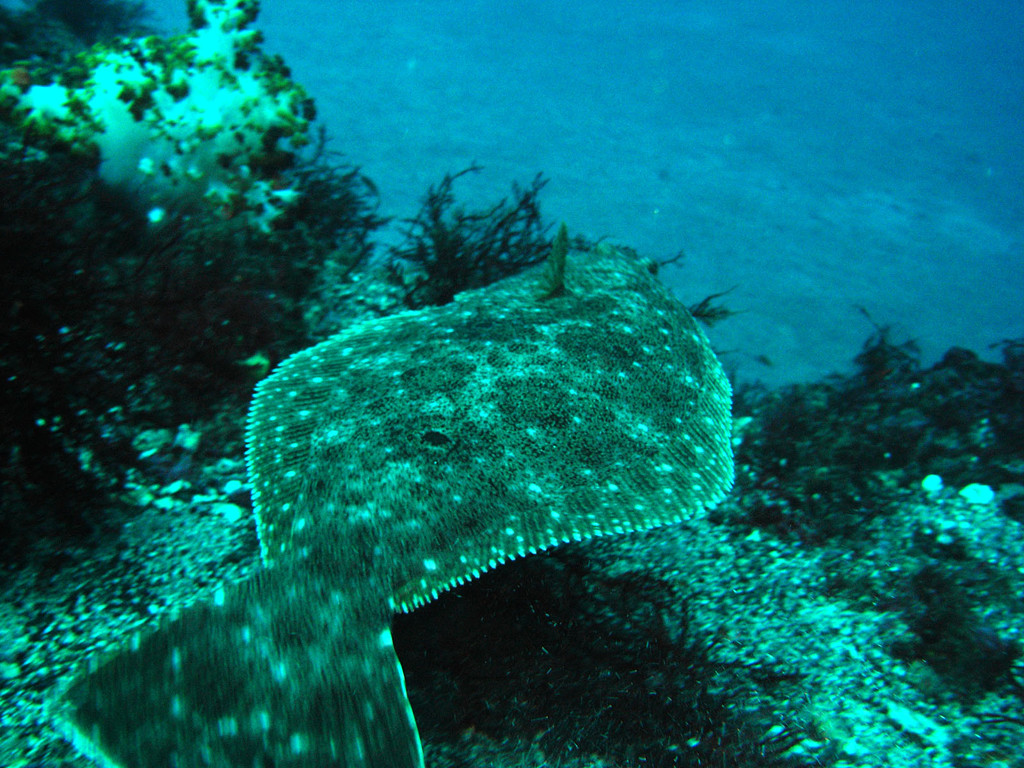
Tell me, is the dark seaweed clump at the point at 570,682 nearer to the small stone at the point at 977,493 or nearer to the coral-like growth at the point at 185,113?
the small stone at the point at 977,493

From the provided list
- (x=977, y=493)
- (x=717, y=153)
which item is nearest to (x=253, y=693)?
(x=977, y=493)

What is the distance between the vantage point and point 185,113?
14.9ft

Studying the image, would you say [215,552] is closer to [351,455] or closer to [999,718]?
[351,455]

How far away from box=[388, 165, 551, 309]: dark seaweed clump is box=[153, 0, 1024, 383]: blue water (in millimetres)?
3995

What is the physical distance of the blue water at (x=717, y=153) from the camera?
38.1 ft

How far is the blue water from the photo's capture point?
11.6m

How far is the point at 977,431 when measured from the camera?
4.58 meters

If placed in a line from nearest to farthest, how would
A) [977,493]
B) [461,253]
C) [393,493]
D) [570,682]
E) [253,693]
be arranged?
[253,693], [393,493], [570,682], [977,493], [461,253]

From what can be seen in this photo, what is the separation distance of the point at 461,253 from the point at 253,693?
440 cm

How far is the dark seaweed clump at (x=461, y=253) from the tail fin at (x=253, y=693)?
344 cm

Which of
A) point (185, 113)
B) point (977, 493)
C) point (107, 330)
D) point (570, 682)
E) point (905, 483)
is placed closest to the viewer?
point (570, 682)

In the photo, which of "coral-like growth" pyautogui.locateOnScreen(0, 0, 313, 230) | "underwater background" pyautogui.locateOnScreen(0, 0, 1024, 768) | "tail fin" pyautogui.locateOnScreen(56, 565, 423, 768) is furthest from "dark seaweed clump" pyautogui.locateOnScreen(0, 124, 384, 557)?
"tail fin" pyautogui.locateOnScreen(56, 565, 423, 768)

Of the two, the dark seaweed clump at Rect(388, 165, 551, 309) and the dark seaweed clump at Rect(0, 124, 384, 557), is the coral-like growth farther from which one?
the dark seaweed clump at Rect(388, 165, 551, 309)

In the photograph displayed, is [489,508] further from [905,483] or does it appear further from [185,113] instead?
[185,113]
